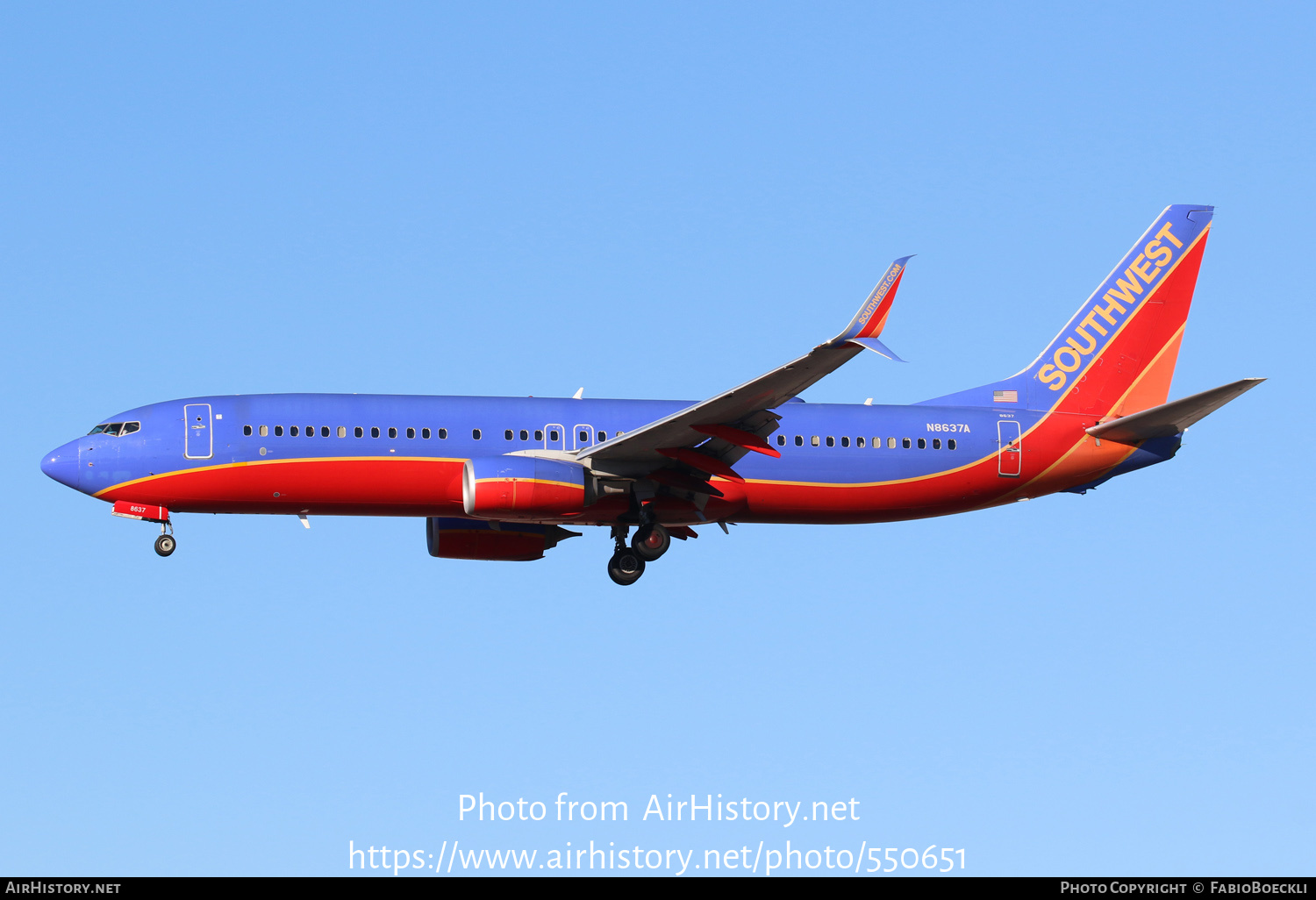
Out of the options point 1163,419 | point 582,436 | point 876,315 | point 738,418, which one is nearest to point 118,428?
point 582,436

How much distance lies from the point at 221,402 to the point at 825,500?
14.9m

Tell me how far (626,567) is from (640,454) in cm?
368

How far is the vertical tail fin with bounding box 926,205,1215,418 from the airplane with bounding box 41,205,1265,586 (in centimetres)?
7

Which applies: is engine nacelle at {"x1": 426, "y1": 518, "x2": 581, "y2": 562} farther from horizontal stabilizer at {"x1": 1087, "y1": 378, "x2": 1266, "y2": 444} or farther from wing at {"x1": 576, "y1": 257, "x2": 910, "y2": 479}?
horizontal stabilizer at {"x1": 1087, "y1": 378, "x2": 1266, "y2": 444}

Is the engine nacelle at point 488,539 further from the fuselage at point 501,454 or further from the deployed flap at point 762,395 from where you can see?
the deployed flap at point 762,395

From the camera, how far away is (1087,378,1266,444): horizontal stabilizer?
42.6m

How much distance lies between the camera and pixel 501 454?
42.1 metres

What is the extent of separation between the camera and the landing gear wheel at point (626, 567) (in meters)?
43.8

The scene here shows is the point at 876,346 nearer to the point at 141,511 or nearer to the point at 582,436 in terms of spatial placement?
the point at 582,436

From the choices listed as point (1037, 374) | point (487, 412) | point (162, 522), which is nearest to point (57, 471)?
point (162, 522)

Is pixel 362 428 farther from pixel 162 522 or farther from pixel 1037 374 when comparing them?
pixel 1037 374

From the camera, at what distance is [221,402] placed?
4184 cm

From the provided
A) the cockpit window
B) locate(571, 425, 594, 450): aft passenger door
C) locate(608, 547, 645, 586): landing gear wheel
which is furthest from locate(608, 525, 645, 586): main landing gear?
the cockpit window
